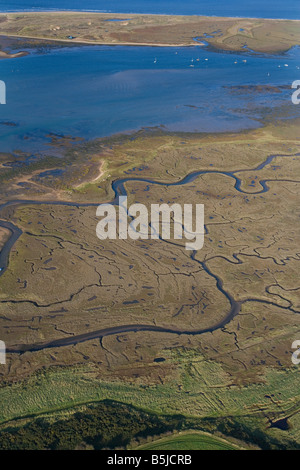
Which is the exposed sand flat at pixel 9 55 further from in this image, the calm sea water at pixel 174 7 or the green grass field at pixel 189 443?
the green grass field at pixel 189 443

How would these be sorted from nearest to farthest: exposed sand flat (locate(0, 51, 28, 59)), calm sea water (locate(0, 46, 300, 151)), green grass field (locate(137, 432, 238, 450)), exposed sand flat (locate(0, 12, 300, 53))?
green grass field (locate(137, 432, 238, 450)), calm sea water (locate(0, 46, 300, 151)), exposed sand flat (locate(0, 51, 28, 59)), exposed sand flat (locate(0, 12, 300, 53))

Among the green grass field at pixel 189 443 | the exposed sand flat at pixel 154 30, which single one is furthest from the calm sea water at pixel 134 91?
the green grass field at pixel 189 443

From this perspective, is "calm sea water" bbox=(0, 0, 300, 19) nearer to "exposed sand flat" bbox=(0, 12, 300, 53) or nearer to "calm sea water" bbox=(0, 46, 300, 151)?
"exposed sand flat" bbox=(0, 12, 300, 53)

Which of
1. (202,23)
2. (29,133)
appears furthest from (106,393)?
(202,23)

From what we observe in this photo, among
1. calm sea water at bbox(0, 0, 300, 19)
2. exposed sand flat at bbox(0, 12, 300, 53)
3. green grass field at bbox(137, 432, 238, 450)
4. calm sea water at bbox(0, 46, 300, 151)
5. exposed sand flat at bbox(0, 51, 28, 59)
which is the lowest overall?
green grass field at bbox(137, 432, 238, 450)

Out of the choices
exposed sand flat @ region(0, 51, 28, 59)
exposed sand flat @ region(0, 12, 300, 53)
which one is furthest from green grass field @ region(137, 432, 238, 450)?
exposed sand flat @ region(0, 12, 300, 53)

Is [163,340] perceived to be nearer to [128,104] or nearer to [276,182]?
[276,182]
